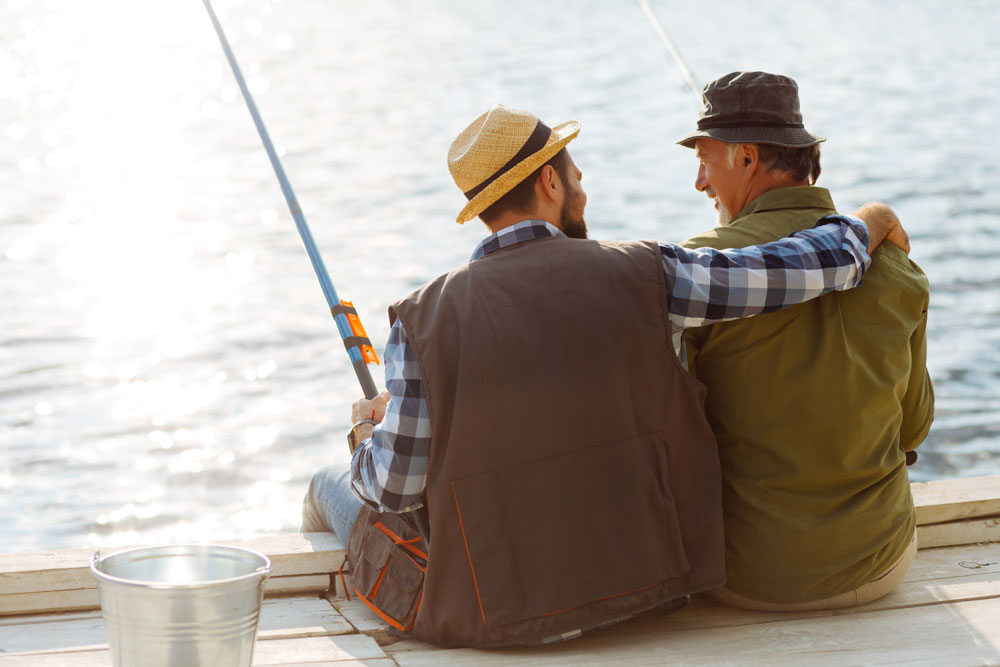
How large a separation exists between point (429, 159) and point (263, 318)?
14.0 feet

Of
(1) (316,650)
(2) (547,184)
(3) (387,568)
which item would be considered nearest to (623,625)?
(3) (387,568)

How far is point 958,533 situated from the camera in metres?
2.52

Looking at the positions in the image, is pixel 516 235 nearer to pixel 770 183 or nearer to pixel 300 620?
pixel 770 183

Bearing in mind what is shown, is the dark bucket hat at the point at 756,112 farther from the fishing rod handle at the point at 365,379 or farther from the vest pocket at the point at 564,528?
the fishing rod handle at the point at 365,379

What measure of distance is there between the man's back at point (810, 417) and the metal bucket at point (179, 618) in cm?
81

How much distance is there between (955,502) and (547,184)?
1152 millimetres

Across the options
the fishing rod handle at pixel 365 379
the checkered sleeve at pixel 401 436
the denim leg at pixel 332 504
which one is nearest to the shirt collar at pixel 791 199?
the checkered sleeve at pixel 401 436

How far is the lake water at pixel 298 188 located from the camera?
5605 mm

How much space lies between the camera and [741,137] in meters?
2.05

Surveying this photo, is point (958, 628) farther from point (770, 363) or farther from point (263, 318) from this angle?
point (263, 318)

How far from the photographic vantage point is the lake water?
5605mm

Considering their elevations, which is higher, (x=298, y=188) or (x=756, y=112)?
(x=756, y=112)

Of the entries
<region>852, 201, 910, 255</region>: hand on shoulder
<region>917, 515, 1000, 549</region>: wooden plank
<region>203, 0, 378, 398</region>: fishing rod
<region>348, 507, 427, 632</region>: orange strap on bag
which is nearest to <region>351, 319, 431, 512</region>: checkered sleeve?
<region>348, 507, 427, 632</region>: orange strap on bag

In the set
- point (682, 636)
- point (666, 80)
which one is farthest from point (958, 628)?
point (666, 80)
